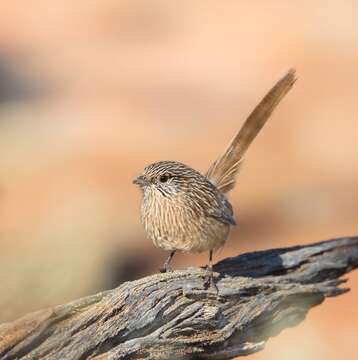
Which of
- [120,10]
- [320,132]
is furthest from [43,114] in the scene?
[120,10]

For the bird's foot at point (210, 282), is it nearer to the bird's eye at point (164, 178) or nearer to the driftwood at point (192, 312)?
the driftwood at point (192, 312)

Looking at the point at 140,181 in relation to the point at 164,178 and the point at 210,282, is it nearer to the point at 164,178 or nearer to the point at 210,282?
the point at 164,178

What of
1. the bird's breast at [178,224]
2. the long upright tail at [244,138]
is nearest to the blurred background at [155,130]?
the bird's breast at [178,224]

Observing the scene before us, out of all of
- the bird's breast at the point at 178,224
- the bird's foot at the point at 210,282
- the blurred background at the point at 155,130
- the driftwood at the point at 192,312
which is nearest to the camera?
the driftwood at the point at 192,312

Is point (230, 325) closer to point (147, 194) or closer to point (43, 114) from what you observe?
point (147, 194)

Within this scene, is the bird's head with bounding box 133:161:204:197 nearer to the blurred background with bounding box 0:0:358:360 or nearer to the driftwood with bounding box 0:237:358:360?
the driftwood with bounding box 0:237:358:360

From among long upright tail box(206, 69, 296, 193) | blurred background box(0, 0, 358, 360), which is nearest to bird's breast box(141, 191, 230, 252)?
long upright tail box(206, 69, 296, 193)

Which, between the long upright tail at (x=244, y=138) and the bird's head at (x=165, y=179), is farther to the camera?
the long upright tail at (x=244, y=138)
